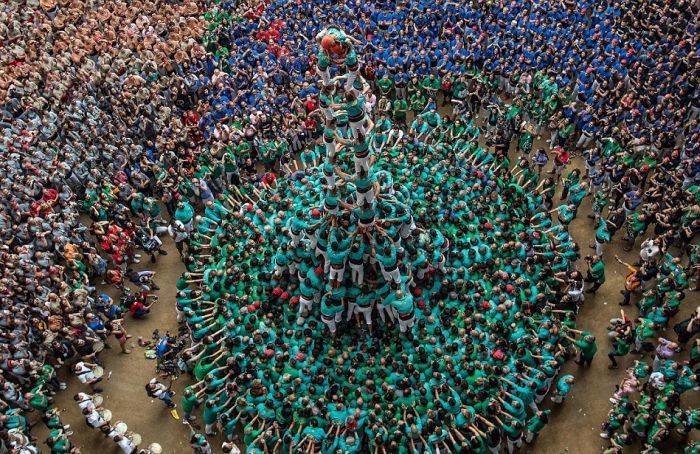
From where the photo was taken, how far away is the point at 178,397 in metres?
19.8

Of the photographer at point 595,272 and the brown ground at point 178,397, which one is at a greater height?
the photographer at point 595,272

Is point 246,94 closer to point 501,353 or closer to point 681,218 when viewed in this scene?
point 501,353

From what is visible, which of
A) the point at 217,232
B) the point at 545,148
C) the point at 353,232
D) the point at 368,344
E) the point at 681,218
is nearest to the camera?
the point at 353,232

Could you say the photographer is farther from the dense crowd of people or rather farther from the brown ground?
the brown ground

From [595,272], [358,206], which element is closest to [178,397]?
[358,206]

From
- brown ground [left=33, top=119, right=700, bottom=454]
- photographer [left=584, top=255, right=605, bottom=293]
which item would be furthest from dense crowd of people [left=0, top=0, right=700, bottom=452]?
brown ground [left=33, top=119, right=700, bottom=454]

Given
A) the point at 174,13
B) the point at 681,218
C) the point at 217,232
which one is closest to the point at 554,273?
the point at 681,218

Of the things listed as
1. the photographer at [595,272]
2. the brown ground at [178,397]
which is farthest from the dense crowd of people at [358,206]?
the brown ground at [178,397]

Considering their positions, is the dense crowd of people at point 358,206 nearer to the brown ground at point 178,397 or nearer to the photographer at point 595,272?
the photographer at point 595,272

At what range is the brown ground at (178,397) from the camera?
59.6ft

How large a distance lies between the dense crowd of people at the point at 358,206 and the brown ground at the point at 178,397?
55cm

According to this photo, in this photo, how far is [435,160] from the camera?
2350 centimetres

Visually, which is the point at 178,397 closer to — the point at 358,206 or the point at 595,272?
the point at 358,206

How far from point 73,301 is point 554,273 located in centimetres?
1719
